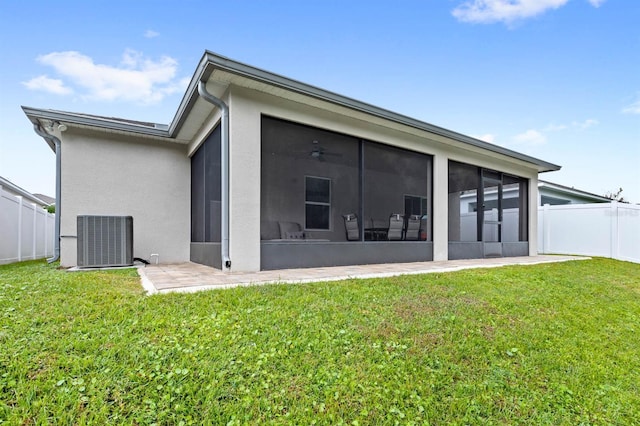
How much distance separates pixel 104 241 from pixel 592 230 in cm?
1360

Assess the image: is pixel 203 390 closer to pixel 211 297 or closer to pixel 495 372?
pixel 211 297

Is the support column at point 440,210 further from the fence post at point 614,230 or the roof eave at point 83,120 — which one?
the fence post at point 614,230

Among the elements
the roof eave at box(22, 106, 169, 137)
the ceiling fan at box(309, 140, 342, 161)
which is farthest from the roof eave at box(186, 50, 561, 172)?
the roof eave at box(22, 106, 169, 137)

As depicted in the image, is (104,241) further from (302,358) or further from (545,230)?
(545,230)

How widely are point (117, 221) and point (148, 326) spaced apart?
383 centimetres

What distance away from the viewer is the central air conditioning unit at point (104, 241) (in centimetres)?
530

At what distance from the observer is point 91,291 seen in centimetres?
327

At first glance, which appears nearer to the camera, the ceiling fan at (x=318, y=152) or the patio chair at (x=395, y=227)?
the ceiling fan at (x=318, y=152)

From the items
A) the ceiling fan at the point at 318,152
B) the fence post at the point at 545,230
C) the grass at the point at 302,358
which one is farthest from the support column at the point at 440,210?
the fence post at the point at 545,230

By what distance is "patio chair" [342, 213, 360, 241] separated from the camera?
648cm

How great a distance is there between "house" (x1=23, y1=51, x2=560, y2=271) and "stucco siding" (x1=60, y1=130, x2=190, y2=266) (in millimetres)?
20

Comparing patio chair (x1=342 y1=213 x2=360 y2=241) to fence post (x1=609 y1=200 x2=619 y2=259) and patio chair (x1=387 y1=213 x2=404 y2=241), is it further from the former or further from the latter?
fence post (x1=609 y1=200 x2=619 y2=259)

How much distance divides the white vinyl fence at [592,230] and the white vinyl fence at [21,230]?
1566 centimetres

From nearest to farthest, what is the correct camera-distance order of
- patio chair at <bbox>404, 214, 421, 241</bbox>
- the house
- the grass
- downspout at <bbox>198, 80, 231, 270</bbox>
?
the grass, downspout at <bbox>198, 80, 231, 270</bbox>, the house, patio chair at <bbox>404, 214, 421, 241</bbox>
